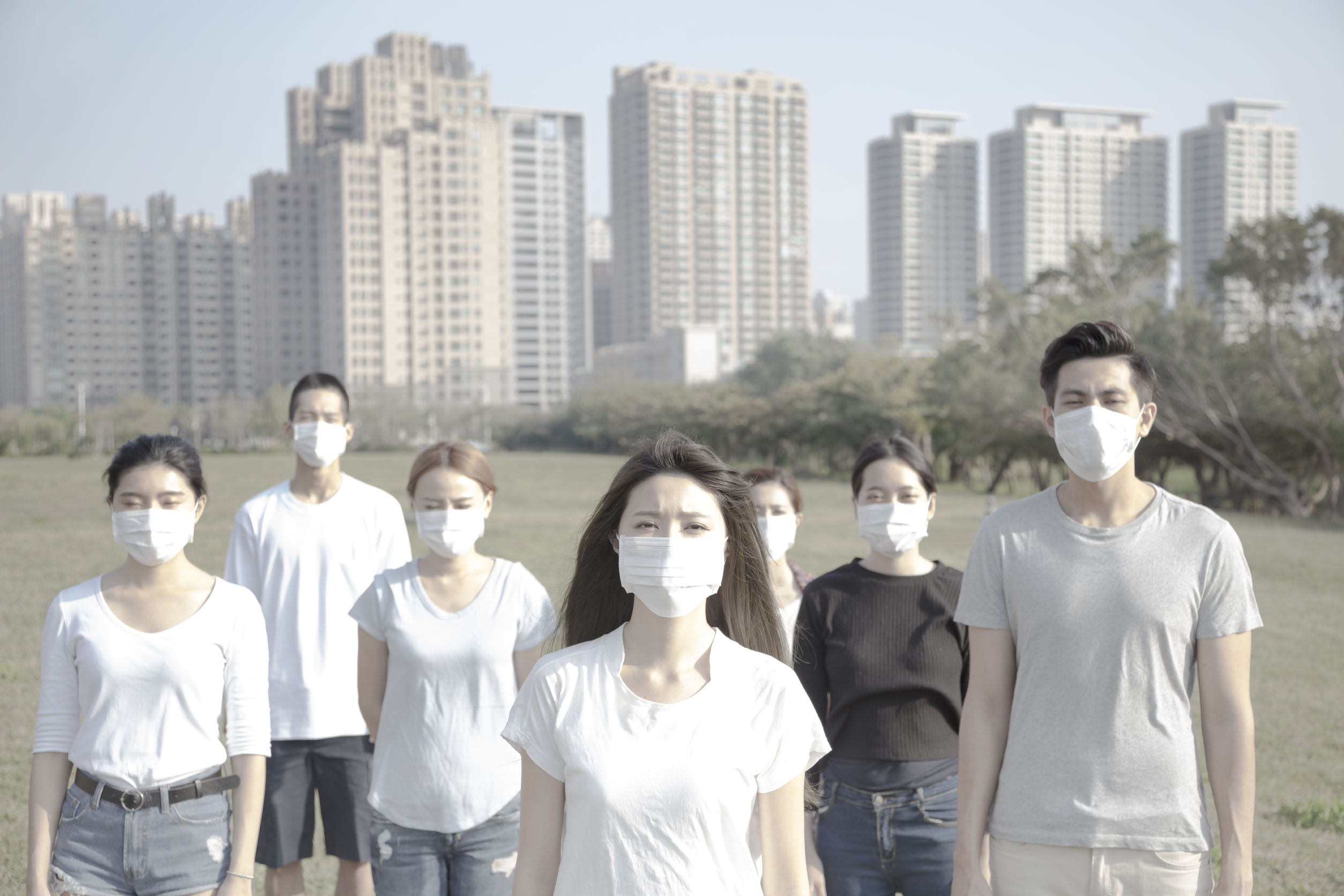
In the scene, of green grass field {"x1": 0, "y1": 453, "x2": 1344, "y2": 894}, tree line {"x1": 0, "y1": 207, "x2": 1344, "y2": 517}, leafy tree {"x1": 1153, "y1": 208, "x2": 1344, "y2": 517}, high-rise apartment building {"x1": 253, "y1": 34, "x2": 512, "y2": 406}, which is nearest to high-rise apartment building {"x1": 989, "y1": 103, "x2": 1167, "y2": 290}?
high-rise apartment building {"x1": 253, "y1": 34, "x2": 512, "y2": 406}

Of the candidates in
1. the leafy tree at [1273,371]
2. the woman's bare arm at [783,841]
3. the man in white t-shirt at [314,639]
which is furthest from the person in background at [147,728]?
the leafy tree at [1273,371]

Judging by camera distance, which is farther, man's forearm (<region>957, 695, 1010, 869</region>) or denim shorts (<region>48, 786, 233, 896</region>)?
denim shorts (<region>48, 786, 233, 896</region>)

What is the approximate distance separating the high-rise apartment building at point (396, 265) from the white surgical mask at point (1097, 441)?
306 feet

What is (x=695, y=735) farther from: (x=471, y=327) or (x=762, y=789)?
(x=471, y=327)

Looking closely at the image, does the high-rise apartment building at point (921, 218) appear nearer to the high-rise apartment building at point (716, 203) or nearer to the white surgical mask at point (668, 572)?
the high-rise apartment building at point (716, 203)

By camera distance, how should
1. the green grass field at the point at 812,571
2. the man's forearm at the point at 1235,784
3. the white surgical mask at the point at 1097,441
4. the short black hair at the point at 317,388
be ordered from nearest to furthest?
the man's forearm at the point at 1235,784
the white surgical mask at the point at 1097,441
the short black hair at the point at 317,388
the green grass field at the point at 812,571

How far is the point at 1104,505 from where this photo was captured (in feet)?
7.98

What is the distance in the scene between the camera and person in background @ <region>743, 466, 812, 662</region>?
12.6 ft

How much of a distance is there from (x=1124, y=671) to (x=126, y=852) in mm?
2325

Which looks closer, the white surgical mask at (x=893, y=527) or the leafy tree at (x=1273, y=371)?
the white surgical mask at (x=893, y=527)

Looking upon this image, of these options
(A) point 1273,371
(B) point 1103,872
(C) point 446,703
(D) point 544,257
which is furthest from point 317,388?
(D) point 544,257

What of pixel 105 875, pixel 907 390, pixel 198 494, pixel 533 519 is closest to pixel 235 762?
pixel 105 875

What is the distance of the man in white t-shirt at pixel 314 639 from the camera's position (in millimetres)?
3773

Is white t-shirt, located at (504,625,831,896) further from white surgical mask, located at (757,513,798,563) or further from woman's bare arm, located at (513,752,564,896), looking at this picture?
white surgical mask, located at (757,513,798,563)
